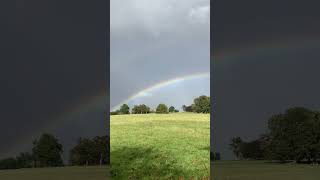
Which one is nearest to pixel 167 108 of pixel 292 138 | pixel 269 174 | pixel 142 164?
pixel 142 164

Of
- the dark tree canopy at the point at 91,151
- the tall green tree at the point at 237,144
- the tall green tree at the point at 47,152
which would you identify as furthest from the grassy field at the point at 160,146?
the tall green tree at the point at 47,152

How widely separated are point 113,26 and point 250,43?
27.2 feet

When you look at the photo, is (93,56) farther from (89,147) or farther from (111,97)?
(89,147)

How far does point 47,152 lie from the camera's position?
997 inches

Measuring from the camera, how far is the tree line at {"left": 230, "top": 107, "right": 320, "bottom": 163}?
25.5m

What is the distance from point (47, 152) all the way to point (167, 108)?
7431 millimetres

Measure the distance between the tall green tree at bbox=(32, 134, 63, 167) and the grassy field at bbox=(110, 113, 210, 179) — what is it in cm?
280

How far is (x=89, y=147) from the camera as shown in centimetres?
2553

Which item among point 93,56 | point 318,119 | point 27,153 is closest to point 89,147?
point 27,153

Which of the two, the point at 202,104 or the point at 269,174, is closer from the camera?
the point at 269,174

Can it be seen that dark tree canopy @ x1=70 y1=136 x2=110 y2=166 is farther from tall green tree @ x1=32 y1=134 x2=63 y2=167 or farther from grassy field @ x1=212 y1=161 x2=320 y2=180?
grassy field @ x1=212 y1=161 x2=320 y2=180

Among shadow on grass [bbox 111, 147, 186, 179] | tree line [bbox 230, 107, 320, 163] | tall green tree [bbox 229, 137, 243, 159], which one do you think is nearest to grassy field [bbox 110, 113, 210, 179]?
shadow on grass [bbox 111, 147, 186, 179]

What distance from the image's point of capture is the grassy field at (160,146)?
2380 centimetres

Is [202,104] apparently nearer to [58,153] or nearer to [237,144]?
[237,144]
